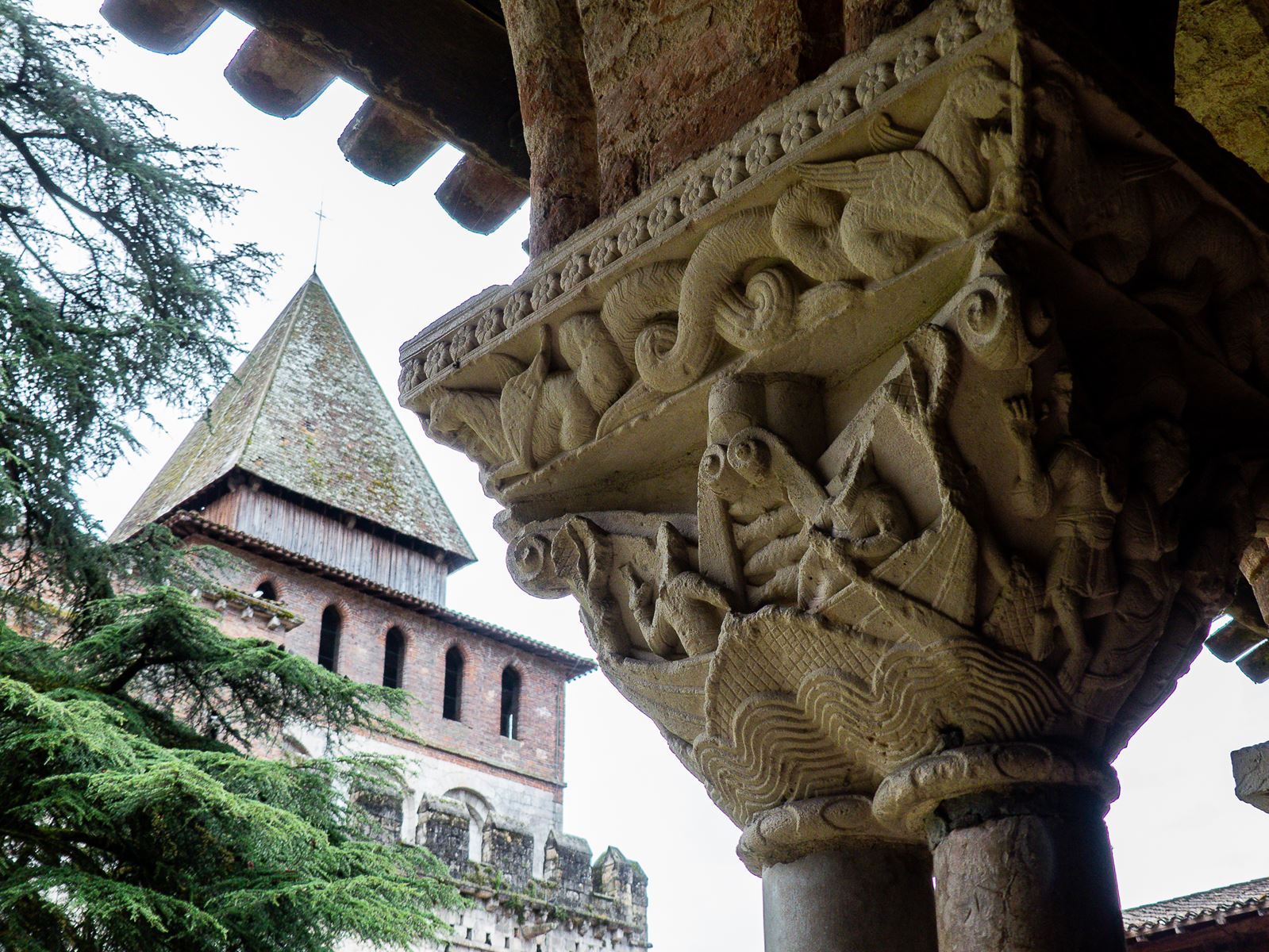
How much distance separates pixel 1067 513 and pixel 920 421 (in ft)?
0.59

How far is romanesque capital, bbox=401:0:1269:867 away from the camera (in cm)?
146

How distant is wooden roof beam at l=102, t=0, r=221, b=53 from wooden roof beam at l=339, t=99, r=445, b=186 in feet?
1.36

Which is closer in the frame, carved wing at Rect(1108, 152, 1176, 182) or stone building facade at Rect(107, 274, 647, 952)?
carved wing at Rect(1108, 152, 1176, 182)

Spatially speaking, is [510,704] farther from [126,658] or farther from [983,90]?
[983,90]

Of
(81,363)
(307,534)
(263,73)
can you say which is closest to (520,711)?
(307,534)

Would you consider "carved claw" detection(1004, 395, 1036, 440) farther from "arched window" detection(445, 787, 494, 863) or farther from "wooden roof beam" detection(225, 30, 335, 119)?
"arched window" detection(445, 787, 494, 863)

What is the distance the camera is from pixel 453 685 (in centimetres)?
2402

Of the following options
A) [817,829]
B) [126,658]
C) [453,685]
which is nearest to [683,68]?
[817,829]

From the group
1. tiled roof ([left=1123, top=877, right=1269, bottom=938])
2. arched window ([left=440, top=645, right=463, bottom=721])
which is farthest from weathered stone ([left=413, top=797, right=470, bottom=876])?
tiled roof ([left=1123, top=877, right=1269, bottom=938])

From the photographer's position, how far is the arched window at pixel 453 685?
77.0 ft

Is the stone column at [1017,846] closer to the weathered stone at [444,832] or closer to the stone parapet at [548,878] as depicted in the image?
the weathered stone at [444,832]

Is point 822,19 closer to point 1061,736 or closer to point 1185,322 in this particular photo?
point 1185,322

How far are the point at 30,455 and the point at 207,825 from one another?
235 cm

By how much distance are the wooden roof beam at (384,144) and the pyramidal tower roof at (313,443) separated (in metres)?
20.3
